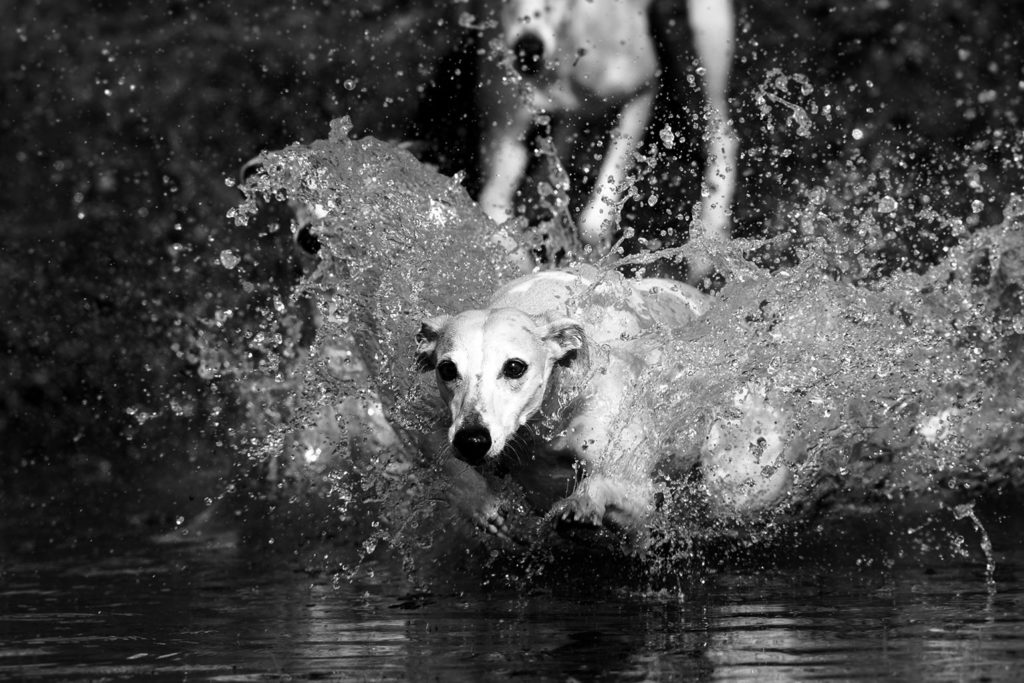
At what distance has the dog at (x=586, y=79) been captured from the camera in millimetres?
8391

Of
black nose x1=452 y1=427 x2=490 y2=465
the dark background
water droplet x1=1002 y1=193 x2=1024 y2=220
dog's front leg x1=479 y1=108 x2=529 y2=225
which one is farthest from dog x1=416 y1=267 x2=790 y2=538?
the dark background

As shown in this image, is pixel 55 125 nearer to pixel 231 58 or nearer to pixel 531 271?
pixel 231 58

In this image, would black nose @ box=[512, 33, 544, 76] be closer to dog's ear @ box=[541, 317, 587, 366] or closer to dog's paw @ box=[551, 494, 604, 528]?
dog's ear @ box=[541, 317, 587, 366]

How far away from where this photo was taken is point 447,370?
561 centimetres

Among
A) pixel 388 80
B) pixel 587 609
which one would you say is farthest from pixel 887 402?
pixel 388 80

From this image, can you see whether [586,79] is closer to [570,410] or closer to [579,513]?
[570,410]

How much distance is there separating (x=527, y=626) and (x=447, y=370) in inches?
32.7

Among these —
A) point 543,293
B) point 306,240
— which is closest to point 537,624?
point 543,293

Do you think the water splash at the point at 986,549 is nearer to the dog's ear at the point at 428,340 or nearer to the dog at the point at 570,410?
the dog at the point at 570,410

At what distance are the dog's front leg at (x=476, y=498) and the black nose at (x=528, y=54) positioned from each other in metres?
3.05

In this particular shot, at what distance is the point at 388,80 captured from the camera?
609 inches

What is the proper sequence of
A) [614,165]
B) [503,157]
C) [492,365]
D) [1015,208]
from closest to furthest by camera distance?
[492,365]
[1015,208]
[614,165]
[503,157]

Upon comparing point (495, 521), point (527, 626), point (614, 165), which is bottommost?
point (527, 626)

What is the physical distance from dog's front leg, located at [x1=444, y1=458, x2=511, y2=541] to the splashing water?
0.07 metres
